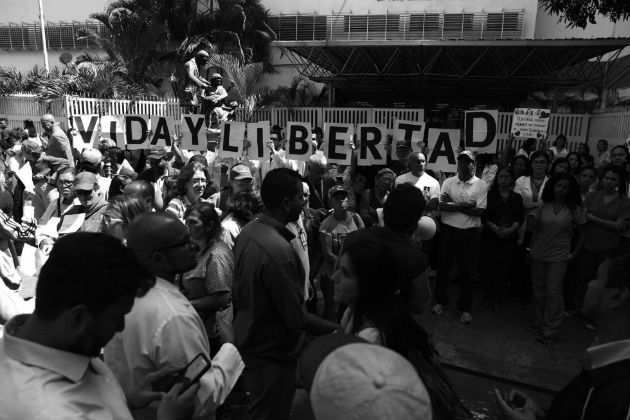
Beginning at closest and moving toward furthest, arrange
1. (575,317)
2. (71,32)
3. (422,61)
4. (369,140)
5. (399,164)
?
(575,317) < (369,140) < (399,164) < (422,61) < (71,32)

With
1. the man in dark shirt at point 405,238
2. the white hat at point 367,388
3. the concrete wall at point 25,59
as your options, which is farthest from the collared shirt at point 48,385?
the concrete wall at point 25,59

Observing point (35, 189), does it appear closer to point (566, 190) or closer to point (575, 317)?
point (566, 190)

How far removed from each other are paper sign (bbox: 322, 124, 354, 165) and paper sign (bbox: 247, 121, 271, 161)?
0.85 meters

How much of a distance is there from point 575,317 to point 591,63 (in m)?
16.1

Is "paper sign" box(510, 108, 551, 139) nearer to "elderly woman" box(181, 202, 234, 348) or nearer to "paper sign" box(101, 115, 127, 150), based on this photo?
"elderly woman" box(181, 202, 234, 348)

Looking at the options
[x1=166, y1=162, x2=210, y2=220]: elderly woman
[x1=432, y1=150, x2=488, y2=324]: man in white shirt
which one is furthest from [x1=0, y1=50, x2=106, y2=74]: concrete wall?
[x1=432, y1=150, x2=488, y2=324]: man in white shirt

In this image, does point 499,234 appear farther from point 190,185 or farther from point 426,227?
point 190,185

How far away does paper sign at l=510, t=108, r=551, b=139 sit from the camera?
285 inches

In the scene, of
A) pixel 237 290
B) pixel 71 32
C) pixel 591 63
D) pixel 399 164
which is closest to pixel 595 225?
pixel 399 164

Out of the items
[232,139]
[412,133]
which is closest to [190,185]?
[232,139]

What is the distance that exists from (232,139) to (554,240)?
4174 millimetres

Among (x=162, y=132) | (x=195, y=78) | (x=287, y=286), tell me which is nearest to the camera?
(x=287, y=286)

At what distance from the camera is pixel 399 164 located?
6777 mm

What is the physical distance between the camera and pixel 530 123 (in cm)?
729
